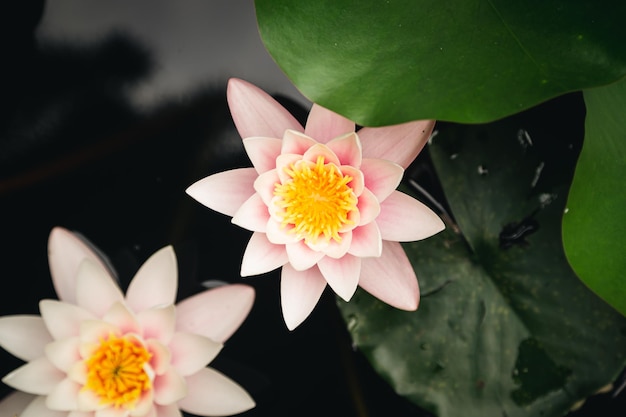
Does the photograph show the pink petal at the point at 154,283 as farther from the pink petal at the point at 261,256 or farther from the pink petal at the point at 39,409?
the pink petal at the point at 39,409

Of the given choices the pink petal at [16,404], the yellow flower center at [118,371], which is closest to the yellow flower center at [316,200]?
the yellow flower center at [118,371]

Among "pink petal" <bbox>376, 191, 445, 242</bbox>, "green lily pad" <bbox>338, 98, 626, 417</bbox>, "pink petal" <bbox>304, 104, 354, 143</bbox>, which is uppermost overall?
"pink petal" <bbox>304, 104, 354, 143</bbox>

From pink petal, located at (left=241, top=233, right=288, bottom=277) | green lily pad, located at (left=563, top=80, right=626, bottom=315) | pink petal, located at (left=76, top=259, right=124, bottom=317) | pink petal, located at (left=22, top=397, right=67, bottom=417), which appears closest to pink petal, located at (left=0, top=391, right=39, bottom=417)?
pink petal, located at (left=22, top=397, right=67, bottom=417)

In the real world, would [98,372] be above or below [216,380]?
above

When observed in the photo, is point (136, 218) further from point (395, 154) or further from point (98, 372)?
point (395, 154)

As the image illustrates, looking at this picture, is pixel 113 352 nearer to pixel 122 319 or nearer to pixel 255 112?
pixel 122 319

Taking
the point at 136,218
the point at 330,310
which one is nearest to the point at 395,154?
the point at 330,310

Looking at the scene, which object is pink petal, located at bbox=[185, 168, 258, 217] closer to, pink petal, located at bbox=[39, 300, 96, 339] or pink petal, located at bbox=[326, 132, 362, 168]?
pink petal, located at bbox=[326, 132, 362, 168]
